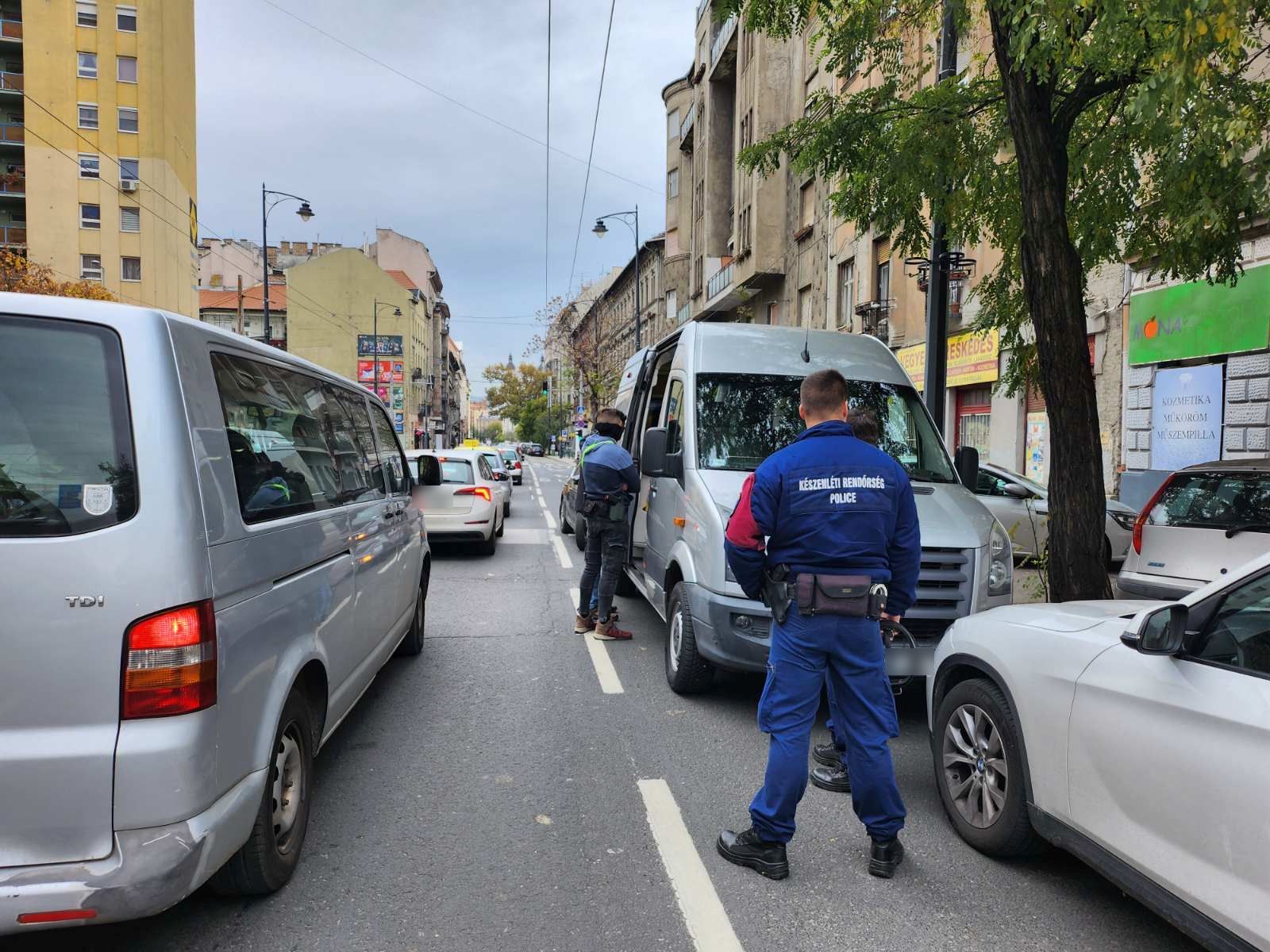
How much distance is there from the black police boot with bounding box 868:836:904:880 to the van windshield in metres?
2.76

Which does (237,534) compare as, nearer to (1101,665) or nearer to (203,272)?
(1101,665)

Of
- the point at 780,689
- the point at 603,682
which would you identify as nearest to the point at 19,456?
the point at 780,689

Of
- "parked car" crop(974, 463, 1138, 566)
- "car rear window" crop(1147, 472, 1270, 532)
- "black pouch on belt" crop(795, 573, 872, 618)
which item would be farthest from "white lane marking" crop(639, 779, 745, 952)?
"parked car" crop(974, 463, 1138, 566)

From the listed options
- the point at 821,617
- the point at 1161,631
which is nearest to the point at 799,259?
the point at 821,617

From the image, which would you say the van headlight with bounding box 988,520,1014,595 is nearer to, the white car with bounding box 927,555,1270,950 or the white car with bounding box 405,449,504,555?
the white car with bounding box 927,555,1270,950

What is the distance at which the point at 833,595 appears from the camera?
324cm

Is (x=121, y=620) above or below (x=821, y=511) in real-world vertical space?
below

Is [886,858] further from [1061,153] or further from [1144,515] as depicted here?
[1061,153]

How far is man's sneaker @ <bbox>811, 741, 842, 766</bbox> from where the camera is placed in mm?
4418

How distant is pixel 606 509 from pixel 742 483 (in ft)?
5.59

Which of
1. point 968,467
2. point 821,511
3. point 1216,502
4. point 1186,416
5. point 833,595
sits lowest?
point 833,595

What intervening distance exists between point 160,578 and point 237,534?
354 millimetres

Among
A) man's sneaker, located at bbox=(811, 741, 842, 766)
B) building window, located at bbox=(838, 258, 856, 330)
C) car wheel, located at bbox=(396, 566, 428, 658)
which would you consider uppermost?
building window, located at bbox=(838, 258, 856, 330)

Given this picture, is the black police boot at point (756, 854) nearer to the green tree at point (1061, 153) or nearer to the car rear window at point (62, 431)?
the car rear window at point (62, 431)
